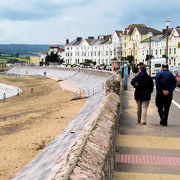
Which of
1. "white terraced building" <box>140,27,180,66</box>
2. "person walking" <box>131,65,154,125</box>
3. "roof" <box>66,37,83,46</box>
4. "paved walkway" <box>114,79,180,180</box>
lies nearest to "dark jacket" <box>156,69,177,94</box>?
"person walking" <box>131,65,154,125</box>

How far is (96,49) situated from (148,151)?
136m

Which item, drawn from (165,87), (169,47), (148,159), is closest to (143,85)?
(165,87)

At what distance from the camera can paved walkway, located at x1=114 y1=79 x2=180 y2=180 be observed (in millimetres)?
6820

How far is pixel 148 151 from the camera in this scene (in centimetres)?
840

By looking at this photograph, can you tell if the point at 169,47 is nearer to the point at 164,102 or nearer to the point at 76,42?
the point at 76,42

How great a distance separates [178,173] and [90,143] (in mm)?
2796

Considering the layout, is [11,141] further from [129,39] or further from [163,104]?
[129,39]

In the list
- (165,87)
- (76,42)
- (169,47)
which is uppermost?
(76,42)

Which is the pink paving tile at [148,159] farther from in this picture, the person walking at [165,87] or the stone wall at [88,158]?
the person walking at [165,87]

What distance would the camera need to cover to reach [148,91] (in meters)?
11.3

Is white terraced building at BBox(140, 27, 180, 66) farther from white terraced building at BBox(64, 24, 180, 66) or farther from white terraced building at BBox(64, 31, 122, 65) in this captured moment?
white terraced building at BBox(64, 31, 122, 65)

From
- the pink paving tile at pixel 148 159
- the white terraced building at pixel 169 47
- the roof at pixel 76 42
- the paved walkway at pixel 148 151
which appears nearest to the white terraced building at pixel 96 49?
the roof at pixel 76 42

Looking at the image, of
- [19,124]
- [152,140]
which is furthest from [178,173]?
[19,124]

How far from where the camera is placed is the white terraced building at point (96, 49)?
127m
